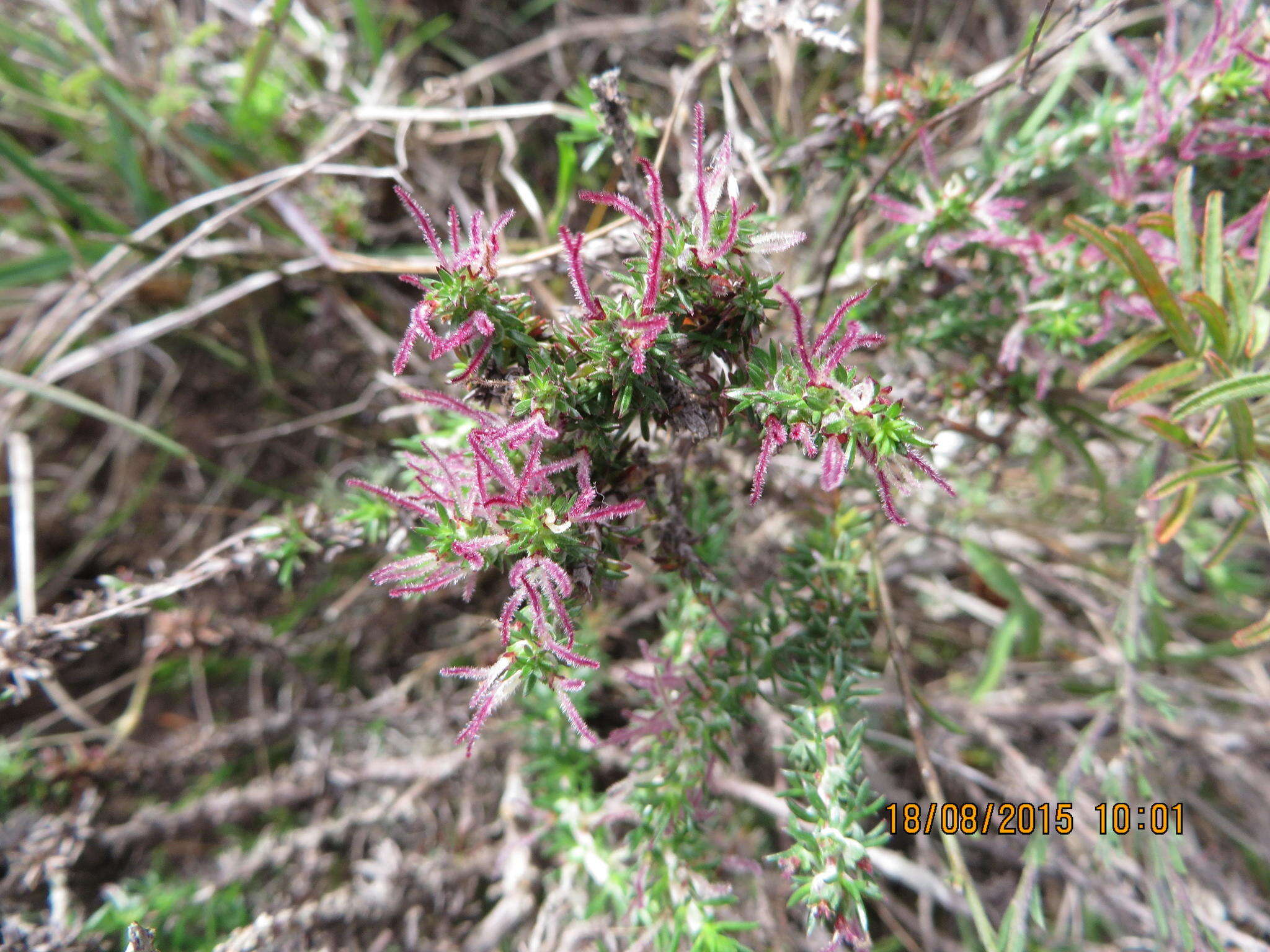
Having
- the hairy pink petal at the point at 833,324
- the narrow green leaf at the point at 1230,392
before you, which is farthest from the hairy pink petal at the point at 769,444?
the narrow green leaf at the point at 1230,392

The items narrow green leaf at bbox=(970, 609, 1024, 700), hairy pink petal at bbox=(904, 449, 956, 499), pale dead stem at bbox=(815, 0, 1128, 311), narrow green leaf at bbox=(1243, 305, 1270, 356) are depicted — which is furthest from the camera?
narrow green leaf at bbox=(970, 609, 1024, 700)

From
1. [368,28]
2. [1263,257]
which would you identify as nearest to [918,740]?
[1263,257]

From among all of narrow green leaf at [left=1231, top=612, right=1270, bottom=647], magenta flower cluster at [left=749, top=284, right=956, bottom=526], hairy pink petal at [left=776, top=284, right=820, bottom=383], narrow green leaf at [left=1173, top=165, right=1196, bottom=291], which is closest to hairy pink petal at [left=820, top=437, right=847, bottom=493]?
magenta flower cluster at [left=749, top=284, right=956, bottom=526]

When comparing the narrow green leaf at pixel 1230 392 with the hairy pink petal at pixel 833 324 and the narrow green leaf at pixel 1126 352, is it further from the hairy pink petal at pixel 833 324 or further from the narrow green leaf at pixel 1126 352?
the hairy pink petal at pixel 833 324

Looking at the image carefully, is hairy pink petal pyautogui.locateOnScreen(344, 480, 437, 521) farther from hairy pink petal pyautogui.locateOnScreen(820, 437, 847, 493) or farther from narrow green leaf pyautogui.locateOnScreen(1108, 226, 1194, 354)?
narrow green leaf pyautogui.locateOnScreen(1108, 226, 1194, 354)

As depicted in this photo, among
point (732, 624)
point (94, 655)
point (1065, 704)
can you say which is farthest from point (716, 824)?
point (94, 655)

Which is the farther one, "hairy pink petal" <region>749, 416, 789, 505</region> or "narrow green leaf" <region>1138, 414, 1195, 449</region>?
"narrow green leaf" <region>1138, 414, 1195, 449</region>

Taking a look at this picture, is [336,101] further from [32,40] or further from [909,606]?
[909,606]
